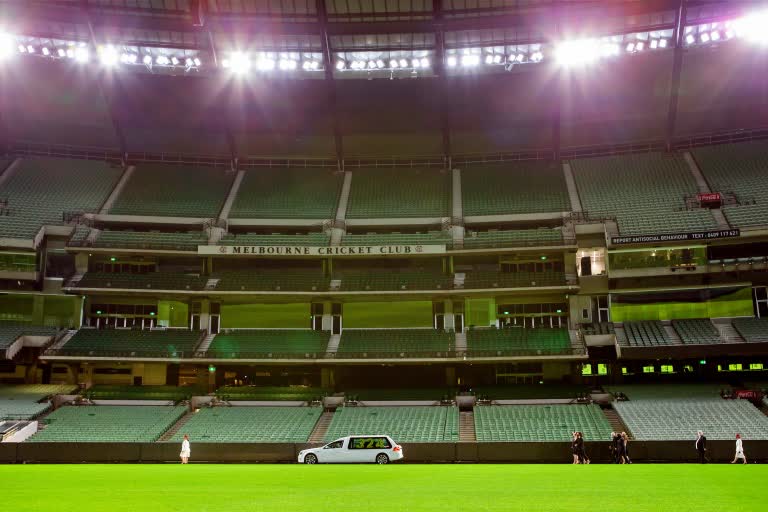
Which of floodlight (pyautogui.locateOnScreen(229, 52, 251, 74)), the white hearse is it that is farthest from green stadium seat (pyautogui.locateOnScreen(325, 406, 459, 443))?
floodlight (pyautogui.locateOnScreen(229, 52, 251, 74))

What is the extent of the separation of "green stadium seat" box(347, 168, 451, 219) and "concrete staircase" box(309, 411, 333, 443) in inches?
644

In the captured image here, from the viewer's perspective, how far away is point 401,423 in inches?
1558

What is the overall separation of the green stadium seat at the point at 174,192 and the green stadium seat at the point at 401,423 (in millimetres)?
20468

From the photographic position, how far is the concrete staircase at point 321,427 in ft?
127

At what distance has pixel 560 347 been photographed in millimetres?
43312

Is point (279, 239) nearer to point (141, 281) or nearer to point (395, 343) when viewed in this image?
point (141, 281)

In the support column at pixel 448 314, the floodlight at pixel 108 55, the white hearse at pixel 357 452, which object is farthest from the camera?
the floodlight at pixel 108 55

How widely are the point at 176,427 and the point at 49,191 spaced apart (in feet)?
78.0

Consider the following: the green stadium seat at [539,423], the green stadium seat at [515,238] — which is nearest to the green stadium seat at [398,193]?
the green stadium seat at [515,238]

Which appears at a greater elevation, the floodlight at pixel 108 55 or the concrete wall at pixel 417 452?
the floodlight at pixel 108 55

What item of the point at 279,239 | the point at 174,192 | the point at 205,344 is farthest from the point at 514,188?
the point at 174,192

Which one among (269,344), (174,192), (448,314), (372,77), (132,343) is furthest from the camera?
(174,192)

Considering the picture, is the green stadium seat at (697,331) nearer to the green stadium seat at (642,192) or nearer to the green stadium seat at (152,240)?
the green stadium seat at (642,192)

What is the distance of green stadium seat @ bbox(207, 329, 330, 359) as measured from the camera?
44562 millimetres
